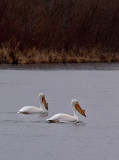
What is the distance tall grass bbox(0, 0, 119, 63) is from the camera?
32781mm

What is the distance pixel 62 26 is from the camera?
113ft

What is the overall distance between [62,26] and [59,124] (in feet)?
65.2

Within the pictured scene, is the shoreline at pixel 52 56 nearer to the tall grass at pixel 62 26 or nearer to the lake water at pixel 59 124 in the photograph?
the tall grass at pixel 62 26

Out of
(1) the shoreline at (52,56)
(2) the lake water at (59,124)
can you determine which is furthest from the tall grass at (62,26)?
(2) the lake water at (59,124)

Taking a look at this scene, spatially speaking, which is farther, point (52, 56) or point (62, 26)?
point (62, 26)

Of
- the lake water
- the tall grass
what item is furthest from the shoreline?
the lake water

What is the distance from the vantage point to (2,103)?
1831cm

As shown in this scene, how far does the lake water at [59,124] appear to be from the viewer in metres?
11.7

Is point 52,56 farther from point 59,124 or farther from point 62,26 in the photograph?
point 59,124

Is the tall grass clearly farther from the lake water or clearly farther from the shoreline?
the lake water

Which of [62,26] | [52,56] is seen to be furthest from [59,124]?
[62,26]

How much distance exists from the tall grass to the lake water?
389 cm

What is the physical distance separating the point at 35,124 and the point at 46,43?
60.3 ft

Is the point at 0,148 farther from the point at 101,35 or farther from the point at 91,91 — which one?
the point at 101,35
